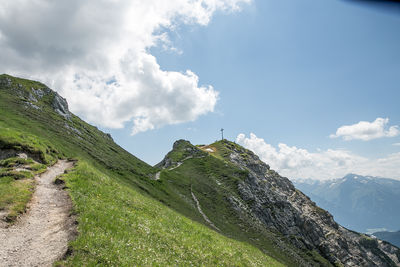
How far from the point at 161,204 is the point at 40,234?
27.9 metres

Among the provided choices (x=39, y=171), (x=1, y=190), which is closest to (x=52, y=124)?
(x=39, y=171)

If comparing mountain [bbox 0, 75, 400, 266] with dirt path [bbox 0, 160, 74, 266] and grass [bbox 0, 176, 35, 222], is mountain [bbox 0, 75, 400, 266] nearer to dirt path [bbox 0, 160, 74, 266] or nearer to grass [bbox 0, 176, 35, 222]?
grass [bbox 0, 176, 35, 222]

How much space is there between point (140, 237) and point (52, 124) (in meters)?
64.6

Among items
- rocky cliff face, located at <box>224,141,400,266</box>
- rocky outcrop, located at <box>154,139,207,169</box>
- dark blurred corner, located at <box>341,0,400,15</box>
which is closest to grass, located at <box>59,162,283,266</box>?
dark blurred corner, located at <box>341,0,400,15</box>

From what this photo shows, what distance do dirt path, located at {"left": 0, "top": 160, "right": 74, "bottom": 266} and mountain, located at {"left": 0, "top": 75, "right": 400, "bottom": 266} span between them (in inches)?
34.9

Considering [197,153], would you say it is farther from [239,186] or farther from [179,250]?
[179,250]

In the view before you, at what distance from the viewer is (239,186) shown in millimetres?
92062

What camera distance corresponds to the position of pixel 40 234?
13.8m

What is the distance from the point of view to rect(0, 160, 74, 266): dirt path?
11.1m

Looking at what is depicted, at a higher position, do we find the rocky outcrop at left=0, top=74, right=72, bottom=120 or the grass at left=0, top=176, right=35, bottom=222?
the rocky outcrop at left=0, top=74, right=72, bottom=120

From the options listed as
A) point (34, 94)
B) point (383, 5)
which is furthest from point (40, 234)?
point (34, 94)

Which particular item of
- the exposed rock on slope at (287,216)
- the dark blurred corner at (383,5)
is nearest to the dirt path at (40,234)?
the dark blurred corner at (383,5)

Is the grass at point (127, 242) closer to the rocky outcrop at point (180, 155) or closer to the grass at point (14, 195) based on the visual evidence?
the grass at point (14, 195)

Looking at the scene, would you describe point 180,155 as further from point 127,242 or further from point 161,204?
point 127,242
